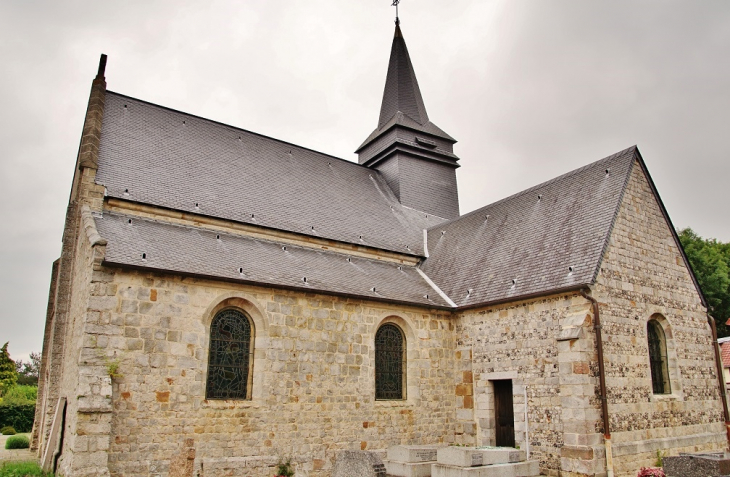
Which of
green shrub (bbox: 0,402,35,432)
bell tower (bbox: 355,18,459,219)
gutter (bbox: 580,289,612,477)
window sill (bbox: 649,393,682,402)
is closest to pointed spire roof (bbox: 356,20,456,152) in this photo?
bell tower (bbox: 355,18,459,219)

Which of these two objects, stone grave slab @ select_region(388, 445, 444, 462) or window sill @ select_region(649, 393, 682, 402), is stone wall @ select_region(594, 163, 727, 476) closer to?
window sill @ select_region(649, 393, 682, 402)

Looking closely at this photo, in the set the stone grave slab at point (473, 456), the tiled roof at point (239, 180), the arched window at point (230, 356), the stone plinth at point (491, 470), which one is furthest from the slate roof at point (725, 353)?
the arched window at point (230, 356)

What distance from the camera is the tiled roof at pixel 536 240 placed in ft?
39.3

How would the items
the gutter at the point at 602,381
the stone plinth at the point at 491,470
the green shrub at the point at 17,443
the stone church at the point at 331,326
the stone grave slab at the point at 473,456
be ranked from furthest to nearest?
1. the green shrub at the point at 17,443
2. the gutter at the point at 602,381
3. the stone church at the point at 331,326
4. the stone grave slab at the point at 473,456
5. the stone plinth at the point at 491,470

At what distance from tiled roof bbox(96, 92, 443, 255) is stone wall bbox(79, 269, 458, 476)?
118 inches

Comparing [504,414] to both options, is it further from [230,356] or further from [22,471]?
[22,471]

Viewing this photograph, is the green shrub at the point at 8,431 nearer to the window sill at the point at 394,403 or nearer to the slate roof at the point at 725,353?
the window sill at the point at 394,403

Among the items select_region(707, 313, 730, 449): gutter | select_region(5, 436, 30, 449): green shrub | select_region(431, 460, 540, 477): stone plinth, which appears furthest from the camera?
select_region(5, 436, 30, 449): green shrub

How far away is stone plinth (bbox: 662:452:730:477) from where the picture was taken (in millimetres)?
8086

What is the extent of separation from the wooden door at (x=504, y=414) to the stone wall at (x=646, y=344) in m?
2.34

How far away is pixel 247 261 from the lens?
39.9ft

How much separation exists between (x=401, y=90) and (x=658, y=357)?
46.8 ft

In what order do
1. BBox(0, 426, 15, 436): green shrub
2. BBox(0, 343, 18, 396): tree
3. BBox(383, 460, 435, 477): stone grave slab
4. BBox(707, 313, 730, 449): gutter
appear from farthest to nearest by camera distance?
BBox(0, 343, 18, 396): tree → BBox(0, 426, 15, 436): green shrub → BBox(707, 313, 730, 449): gutter → BBox(383, 460, 435, 477): stone grave slab

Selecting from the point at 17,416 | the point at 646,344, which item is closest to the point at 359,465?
the point at 646,344
